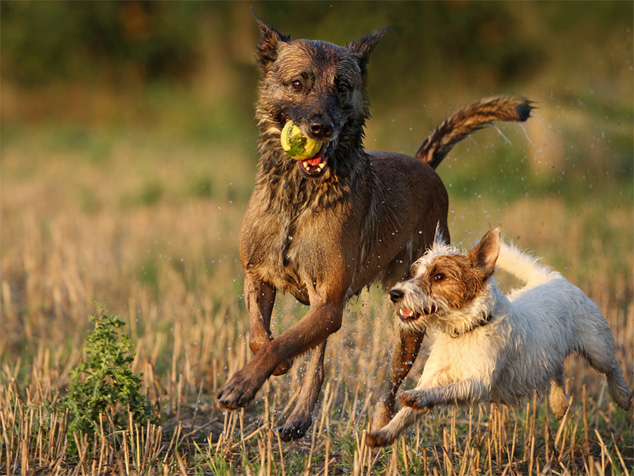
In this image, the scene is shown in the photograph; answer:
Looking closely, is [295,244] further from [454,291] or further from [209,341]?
[209,341]

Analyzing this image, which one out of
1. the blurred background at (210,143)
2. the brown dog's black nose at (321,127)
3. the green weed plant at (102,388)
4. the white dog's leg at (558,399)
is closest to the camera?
the brown dog's black nose at (321,127)

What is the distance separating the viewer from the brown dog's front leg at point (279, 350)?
416cm

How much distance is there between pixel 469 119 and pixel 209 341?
9.64ft

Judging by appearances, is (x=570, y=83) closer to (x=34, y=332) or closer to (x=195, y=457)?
(x=34, y=332)

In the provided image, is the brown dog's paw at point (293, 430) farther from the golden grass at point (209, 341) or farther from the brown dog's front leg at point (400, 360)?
the brown dog's front leg at point (400, 360)

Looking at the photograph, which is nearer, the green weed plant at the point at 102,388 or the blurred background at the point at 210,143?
the green weed plant at the point at 102,388

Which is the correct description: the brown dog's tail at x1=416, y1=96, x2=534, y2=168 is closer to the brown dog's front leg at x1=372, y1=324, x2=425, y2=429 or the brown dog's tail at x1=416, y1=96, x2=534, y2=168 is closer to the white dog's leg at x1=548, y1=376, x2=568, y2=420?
the brown dog's front leg at x1=372, y1=324, x2=425, y2=429

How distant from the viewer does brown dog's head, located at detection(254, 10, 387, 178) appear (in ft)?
15.2

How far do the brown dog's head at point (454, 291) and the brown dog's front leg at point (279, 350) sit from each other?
60 centimetres

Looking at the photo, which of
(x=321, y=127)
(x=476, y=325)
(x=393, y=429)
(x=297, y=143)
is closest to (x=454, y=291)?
(x=476, y=325)

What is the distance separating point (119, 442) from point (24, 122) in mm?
20468

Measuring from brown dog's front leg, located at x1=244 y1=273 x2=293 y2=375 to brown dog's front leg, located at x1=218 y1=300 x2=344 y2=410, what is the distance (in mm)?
295

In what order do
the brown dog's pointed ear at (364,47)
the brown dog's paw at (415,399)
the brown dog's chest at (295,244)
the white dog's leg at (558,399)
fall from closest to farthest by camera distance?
1. the brown dog's paw at (415,399)
2. the brown dog's chest at (295,244)
3. the brown dog's pointed ear at (364,47)
4. the white dog's leg at (558,399)

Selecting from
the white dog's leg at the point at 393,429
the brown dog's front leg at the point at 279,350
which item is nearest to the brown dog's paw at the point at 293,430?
the brown dog's front leg at the point at 279,350
